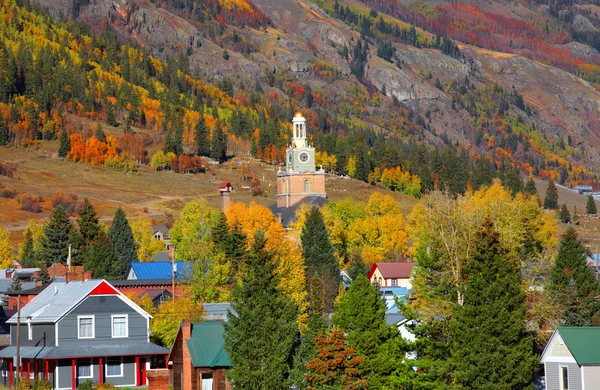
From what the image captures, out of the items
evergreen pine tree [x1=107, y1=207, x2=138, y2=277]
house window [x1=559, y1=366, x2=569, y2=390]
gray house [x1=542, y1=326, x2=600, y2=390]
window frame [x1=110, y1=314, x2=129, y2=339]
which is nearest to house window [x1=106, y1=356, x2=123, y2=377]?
window frame [x1=110, y1=314, x2=129, y2=339]

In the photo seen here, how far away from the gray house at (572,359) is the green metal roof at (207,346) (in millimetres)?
17181

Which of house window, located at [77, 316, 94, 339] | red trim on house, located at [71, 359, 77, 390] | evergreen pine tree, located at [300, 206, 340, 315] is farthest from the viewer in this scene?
evergreen pine tree, located at [300, 206, 340, 315]

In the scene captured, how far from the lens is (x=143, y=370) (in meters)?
76.2

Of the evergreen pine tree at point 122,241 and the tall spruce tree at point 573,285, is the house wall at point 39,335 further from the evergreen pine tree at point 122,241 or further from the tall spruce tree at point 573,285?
the evergreen pine tree at point 122,241

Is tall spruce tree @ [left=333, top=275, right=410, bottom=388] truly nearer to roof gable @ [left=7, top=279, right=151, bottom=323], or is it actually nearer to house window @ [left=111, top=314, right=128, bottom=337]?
roof gable @ [left=7, top=279, right=151, bottom=323]

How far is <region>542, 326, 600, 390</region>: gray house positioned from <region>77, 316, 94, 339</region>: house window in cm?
2917

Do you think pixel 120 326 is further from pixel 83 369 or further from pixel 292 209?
pixel 292 209

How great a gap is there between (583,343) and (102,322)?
3083 cm

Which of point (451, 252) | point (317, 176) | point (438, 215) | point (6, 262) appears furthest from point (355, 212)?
point (451, 252)

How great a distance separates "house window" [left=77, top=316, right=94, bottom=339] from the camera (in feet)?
248

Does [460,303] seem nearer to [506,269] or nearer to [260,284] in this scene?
[506,269]

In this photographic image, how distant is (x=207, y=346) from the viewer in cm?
6550

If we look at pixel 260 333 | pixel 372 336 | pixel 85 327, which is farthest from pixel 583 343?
pixel 85 327

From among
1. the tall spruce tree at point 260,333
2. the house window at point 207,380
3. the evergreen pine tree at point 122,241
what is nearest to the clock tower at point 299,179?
the evergreen pine tree at point 122,241
